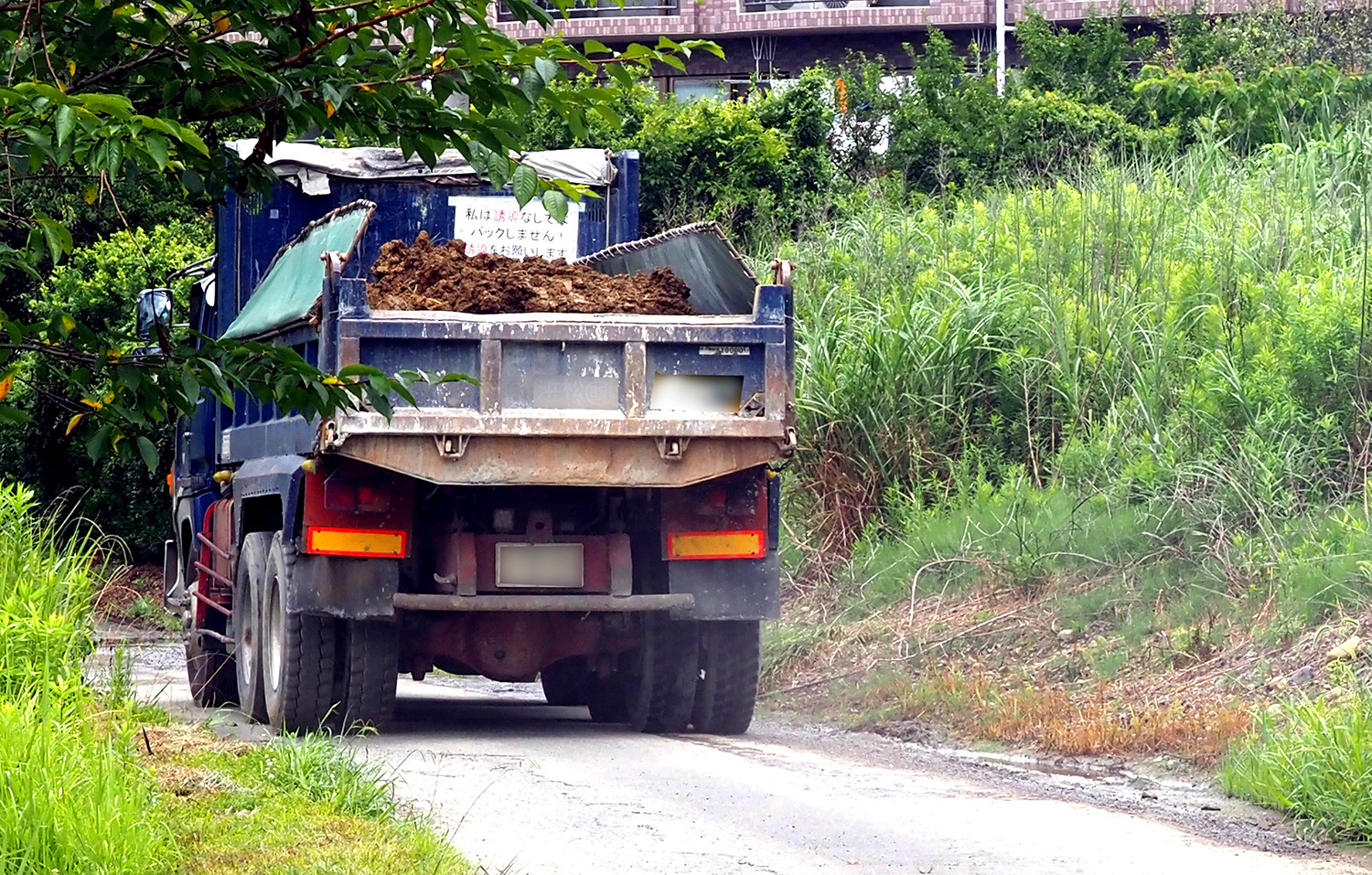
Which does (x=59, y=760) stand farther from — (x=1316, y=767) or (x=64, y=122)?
(x=1316, y=767)

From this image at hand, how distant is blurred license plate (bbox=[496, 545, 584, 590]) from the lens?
8.81 metres

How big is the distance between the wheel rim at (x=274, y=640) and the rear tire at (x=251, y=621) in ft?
0.52

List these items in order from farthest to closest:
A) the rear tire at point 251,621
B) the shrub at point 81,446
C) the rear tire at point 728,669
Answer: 1. the shrub at point 81,446
2. the rear tire at point 251,621
3. the rear tire at point 728,669

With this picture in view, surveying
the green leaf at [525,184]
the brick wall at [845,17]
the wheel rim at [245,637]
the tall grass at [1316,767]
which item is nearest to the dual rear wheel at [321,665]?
the wheel rim at [245,637]

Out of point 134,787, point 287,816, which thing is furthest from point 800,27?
point 134,787

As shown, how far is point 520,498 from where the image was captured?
8.94 metres

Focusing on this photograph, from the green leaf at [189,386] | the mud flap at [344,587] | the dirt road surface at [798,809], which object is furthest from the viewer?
the mud flap at [344,587]

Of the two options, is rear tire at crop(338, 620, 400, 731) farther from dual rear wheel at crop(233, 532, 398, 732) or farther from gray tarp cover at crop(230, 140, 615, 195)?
gray tarp cover at crop(230, 140, 615, 195)

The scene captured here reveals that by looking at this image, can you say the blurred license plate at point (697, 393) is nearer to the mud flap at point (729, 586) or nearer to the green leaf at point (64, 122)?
the mud flap at point (729, 586)

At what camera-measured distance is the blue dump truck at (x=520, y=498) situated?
8.27 m

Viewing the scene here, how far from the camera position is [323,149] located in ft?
35.4

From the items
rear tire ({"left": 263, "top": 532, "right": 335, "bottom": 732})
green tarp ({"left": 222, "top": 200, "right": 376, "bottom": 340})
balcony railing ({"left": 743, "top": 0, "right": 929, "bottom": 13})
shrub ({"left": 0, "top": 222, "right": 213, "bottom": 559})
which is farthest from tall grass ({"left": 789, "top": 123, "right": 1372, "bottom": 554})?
balcony railing ({"left": 743, "top": 0, "right": 929, "bottom": 13})

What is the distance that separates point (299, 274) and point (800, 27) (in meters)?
25.1

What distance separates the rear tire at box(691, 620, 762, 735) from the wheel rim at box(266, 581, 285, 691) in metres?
2.17
